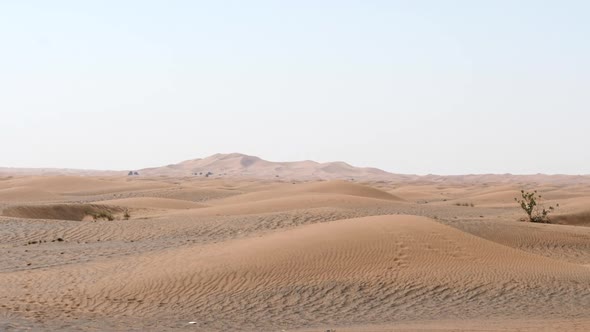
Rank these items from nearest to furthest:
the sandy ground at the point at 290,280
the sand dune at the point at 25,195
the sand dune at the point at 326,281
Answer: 1. the sandy ground at the point at 290,280
2. the sand dune at the point at 326,281
3. the sand dune at the point at 25,195

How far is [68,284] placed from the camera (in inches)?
639

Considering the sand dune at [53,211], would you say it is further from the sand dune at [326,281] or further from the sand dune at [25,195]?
the sand dune at [25,195]

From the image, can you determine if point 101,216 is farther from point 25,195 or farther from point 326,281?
point 25,195

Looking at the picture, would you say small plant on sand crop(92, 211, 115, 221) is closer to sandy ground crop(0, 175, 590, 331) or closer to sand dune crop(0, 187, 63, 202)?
sandy ground crop(0, 175, 590, 331)

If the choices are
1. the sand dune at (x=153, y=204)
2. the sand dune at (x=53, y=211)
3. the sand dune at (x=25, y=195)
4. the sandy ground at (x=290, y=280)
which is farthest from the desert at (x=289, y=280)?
the sand dune at (x=25, y=195)

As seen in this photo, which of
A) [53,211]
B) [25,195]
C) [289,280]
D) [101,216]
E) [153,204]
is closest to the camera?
[289,280]

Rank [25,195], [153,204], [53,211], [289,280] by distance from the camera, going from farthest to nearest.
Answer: [25,195] → [153,204] → [53,211] → [289,280]

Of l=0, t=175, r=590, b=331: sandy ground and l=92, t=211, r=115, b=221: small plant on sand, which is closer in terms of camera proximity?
l=0, t=175, r=590, b=331: sandy ground

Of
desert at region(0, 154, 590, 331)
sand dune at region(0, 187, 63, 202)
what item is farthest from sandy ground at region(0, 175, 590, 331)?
sand dune at region(0, 187, 63, 202)

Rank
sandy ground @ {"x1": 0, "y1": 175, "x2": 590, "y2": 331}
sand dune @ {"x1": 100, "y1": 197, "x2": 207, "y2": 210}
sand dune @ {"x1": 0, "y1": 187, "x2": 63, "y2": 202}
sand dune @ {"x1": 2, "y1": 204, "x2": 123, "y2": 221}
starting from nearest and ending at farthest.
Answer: sandy ground @ {"x1": 0, "y1": 175, "x2": 590, "y2": 331} → sand dune @ {"x1": 2, "y1": 204, "x2": 123, "y2": 221} → sand dune @ {"x1": 100, "y1": 197, "x2": 207, "y2": 210} → sand dune @ {"x1": 0, "y1": 187, "x2": 63, "y2": 202}

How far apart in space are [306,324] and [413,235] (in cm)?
698

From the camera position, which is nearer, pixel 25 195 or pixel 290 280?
pixel 290 280

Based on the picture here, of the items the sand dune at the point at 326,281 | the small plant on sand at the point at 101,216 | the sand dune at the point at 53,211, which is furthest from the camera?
the sand dune at the point at 53,211

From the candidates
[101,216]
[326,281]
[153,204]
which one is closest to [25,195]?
[153,204]
